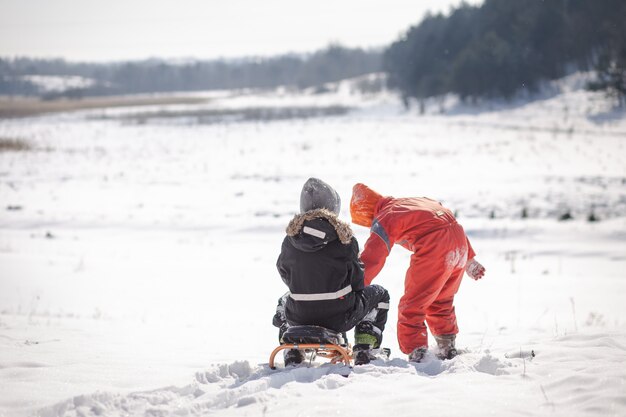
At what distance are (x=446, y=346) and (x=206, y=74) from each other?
169032mm

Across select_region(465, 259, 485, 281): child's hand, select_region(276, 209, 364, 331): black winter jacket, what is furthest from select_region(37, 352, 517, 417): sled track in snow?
select_region(465, 259, 485, 281): child's hand

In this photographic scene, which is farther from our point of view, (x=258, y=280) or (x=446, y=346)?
(x=258, y=280)

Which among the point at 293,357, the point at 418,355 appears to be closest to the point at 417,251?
the point at 418,355

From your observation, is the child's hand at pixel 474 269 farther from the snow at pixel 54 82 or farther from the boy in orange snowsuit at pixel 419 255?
the snow at pixel 54 82

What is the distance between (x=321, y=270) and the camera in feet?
12.2

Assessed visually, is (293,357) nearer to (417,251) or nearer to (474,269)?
(417,251)

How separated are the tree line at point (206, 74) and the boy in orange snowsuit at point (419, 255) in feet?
336

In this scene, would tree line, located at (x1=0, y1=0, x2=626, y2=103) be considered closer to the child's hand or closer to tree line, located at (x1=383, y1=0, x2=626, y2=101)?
tree line, located at (x1=383, y1=0, x2=626, y2=101)

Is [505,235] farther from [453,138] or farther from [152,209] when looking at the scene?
[453,138]

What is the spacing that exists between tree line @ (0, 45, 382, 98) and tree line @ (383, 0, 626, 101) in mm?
56862

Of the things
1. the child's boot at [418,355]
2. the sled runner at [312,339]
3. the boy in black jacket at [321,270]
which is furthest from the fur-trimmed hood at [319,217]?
the child's boot at [418,355]

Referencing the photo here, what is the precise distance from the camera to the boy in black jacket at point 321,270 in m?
3.68

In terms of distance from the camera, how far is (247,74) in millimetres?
150750

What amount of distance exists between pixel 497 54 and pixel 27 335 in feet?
157
